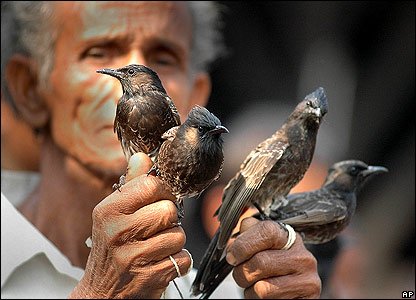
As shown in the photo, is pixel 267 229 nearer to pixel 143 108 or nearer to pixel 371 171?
pixel 371 171

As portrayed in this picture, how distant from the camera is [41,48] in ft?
6.49

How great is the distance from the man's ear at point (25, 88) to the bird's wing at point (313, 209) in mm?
935

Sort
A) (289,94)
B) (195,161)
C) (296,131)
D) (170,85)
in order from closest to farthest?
(195,161)
(296,131)
(170,85)
(289,94)

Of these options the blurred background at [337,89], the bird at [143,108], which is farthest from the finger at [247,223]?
the blurred background at [337,89]

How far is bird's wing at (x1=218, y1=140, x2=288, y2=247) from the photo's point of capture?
1.17 meters

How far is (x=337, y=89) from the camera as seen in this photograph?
4.09m

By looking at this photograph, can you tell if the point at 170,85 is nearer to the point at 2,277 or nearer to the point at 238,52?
the point at 2,277

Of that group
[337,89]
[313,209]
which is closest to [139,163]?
[313,209]

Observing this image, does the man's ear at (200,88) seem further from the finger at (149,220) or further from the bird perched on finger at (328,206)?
the finger at (149,220)

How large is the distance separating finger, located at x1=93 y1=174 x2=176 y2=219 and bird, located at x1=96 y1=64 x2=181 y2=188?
5 centimetres

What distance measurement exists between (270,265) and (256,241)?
61mm

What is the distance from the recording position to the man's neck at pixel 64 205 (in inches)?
75.8

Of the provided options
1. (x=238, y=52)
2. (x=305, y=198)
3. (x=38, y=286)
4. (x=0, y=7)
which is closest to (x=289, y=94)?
(x=238, y=52)

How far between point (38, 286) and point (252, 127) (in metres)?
2.22
